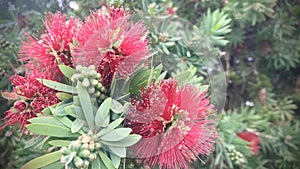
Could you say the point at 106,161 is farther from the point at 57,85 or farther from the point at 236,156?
the point at 236,156

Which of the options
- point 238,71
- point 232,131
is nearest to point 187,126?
point 232,131

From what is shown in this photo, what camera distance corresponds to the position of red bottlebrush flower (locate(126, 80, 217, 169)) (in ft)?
1.53

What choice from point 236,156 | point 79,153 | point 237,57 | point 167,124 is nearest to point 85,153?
point 79,153

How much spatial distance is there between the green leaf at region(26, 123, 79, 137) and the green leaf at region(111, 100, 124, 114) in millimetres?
56

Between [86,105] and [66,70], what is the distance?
0.19 ft

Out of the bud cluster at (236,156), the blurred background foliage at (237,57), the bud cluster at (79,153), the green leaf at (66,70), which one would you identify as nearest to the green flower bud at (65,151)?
the bud cluster at (79,153)

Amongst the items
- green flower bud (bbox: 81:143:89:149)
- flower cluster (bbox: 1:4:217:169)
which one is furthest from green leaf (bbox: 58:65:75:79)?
green flower bud (bbox: 81:143:89:149)

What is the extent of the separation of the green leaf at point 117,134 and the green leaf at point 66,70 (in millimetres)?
Answer: 95

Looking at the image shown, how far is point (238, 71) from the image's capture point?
1.32 m

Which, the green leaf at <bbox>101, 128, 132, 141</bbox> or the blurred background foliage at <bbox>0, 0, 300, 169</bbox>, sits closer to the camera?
the green leaf at <bbox>101, 128, 132, 141</bbox>

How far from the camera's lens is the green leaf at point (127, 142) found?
17.8 inches

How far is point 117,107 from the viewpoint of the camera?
0.48 m

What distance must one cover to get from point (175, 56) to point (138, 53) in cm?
33

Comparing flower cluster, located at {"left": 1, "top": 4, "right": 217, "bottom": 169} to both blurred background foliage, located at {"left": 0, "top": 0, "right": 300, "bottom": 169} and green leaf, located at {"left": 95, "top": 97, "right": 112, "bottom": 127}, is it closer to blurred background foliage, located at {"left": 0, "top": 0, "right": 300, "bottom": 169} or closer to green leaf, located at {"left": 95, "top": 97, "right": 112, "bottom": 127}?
green leaf, located at {"left": 95, "top": 97, "right": 112, "bottom": 127}
